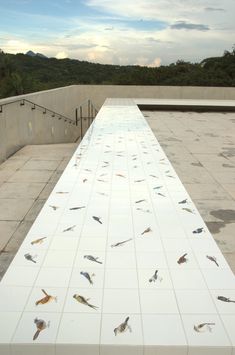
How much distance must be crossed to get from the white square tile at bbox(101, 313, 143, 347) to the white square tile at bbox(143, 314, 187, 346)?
36 millimetres

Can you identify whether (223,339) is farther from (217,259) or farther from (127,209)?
(127,209)

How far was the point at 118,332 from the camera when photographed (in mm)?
1778

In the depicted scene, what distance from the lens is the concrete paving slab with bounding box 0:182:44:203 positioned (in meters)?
4.22

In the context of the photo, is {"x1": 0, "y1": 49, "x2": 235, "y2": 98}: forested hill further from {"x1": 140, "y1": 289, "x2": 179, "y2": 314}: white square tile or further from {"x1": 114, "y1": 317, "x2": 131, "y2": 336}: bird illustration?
{"x1": 114, "y1": 317, "x2": 131, "y2": 336}: bird illustration

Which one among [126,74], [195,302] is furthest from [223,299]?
[126,74]

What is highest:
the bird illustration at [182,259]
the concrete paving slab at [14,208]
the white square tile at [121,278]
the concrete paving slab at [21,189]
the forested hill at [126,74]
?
the forested hill at [126,74]

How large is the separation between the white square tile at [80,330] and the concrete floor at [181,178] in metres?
0.90

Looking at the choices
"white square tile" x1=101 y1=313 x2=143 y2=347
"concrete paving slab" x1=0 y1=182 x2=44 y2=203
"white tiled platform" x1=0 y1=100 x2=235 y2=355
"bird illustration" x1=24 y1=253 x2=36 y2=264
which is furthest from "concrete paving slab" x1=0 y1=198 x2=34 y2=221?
"white square tile" x1=101 y1=313 x2=143 y2=347

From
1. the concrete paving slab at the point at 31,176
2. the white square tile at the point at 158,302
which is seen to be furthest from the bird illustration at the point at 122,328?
the concrete paving slab at the point at 31,176

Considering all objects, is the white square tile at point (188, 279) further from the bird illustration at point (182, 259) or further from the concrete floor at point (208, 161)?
the concrete floor at point (208, 161)

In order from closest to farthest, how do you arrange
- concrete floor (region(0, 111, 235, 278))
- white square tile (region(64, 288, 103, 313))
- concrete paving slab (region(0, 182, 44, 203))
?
white square tile (region(64, 288, 103, 313))
concrete floor (region(0, 111, 235, 278))
concrete paving slab (region(0, 182, 44, 203))

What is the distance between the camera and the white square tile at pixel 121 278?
2.16 metres

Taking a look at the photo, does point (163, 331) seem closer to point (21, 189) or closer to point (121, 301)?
point (121, 301)

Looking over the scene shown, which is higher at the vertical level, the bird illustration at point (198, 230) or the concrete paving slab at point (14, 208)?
the bird illustration at point (198, 230)
